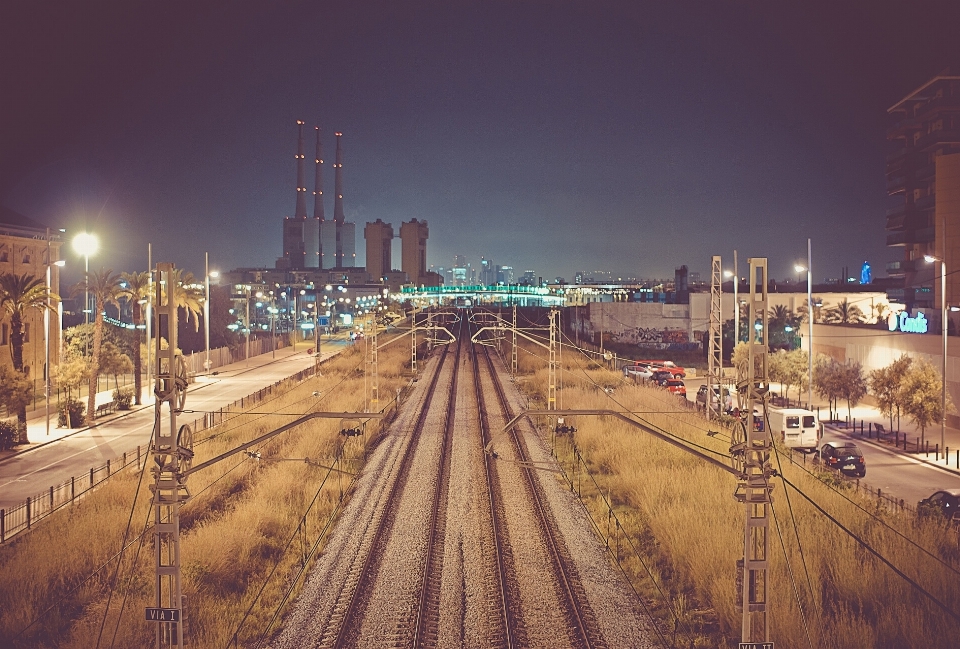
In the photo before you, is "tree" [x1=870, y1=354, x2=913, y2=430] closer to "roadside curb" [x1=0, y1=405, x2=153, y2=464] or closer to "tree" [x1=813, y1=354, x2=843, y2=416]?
"tree" [x1=813, y1=354, x2=843, y2=416]

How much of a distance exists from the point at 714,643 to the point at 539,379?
35696 millimetres

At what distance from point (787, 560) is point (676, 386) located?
32823 millimetres

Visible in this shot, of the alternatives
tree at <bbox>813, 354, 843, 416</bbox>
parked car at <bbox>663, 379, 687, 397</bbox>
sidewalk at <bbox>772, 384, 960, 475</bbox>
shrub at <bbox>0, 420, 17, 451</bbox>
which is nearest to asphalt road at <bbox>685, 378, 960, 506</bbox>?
sidewalk at <bbox>772, 384, 960, 475</bbox>

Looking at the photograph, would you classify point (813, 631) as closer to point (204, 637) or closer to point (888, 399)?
point (204, 637)

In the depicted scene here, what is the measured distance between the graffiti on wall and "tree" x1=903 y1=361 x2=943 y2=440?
4530 centimetres

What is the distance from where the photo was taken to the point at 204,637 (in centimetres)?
1234

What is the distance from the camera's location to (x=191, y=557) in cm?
1532

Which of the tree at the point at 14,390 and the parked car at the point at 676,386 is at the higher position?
the tree at the point at 14,390

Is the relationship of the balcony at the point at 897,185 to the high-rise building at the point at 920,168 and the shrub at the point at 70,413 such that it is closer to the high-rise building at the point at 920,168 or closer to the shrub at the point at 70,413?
the high-rise building at the point at 920,168

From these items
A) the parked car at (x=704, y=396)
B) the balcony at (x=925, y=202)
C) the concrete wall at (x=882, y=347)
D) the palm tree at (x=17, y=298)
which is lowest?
the parked car at (x=704, y=396)

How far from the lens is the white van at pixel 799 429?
2684 cm

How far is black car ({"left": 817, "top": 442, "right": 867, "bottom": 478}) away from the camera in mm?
23000

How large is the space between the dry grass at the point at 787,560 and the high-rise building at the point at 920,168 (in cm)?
4221

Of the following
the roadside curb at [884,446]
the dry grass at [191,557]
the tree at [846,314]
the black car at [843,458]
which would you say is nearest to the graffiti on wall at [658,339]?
the tree at [846,314]
